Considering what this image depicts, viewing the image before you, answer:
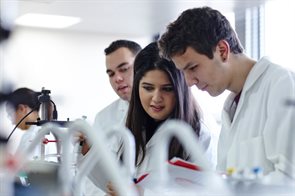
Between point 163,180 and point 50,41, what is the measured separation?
4318mm

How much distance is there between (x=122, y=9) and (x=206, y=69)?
9.10 feet

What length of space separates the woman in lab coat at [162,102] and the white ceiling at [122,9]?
2.08m

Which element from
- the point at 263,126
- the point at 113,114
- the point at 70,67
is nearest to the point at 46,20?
the point at 70,67

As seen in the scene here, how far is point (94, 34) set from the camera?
5293 millimetres

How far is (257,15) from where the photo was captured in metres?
4.17

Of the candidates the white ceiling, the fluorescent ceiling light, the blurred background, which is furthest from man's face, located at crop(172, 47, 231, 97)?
the fluorescent ceiling light

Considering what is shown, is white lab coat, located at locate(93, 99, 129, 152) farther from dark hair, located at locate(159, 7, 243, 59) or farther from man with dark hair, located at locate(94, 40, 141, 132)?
dark hair, located at locate(159, 7, 243, 59)

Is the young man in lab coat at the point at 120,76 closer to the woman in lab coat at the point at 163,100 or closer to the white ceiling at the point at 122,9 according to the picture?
the woman in lab coat at the point at 163,100

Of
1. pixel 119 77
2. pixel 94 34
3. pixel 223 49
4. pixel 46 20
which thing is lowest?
pixel 119 77

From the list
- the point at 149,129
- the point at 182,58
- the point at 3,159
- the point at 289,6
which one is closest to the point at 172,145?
the point at 149,129

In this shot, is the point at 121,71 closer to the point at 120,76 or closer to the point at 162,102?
the point at 120,76

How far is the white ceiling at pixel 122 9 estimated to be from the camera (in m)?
3.90

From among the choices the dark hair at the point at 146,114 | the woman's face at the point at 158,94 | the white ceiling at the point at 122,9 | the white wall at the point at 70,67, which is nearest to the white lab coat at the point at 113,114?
the dark hair at the point at 146,114

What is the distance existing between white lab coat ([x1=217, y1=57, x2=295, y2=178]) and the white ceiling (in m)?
2.41
